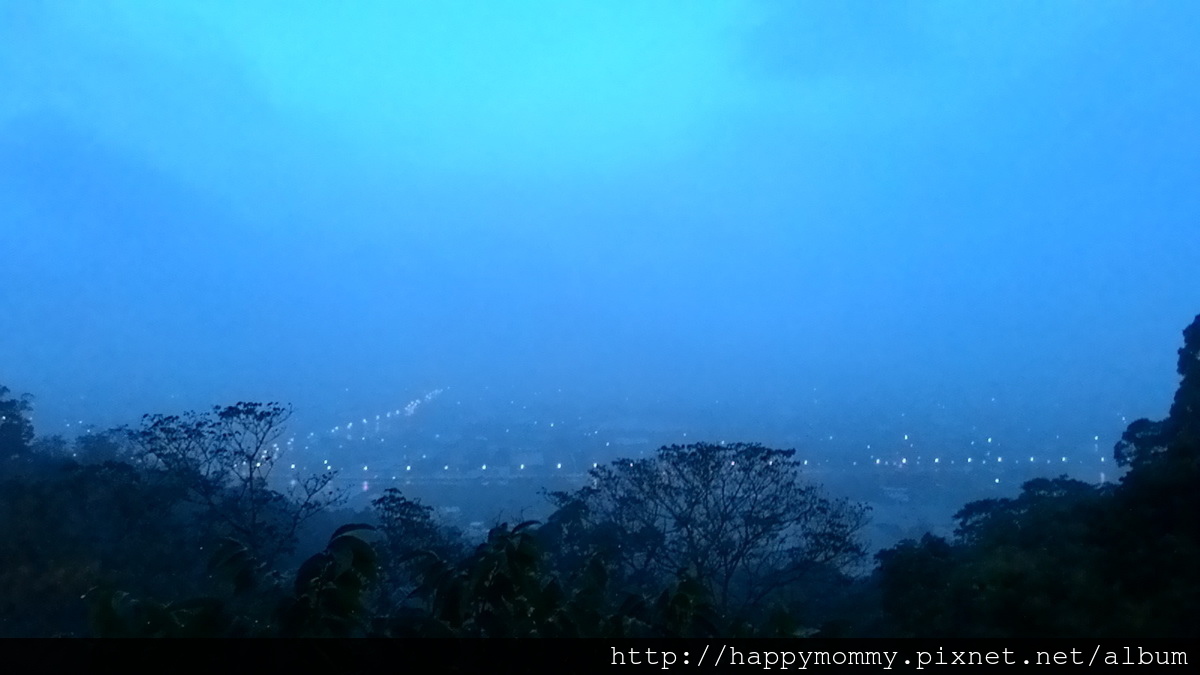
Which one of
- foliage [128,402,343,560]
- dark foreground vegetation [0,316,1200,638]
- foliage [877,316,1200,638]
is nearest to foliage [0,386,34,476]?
dark foreground vegetation [0,316,1200,638]

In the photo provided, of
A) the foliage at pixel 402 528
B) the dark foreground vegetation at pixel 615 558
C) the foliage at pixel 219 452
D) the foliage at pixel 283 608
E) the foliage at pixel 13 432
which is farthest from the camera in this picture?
the foliage at pixel 13 432

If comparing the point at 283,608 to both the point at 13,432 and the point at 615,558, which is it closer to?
the point at 615,558

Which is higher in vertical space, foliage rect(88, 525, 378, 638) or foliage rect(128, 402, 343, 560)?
foliage rect(128, 402, 343, 560)

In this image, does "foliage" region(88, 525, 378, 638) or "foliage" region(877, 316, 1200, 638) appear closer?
"foliage" region(88, 525, 378, 638)

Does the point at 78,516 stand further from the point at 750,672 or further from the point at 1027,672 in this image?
the point at 1027,672

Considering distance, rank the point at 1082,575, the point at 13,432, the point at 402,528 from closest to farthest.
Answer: the point at 1082,575 → the point at 402,528 → the point at 13,432

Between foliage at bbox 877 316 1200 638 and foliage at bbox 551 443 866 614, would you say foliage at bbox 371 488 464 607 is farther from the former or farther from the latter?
foliage at bbox 877 316 1200 638

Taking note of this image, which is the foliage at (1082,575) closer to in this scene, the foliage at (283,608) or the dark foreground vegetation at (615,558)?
the dark foreground vegetation at (615,558)

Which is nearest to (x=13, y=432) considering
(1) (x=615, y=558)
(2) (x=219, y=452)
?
(2) (x=219, y=452)

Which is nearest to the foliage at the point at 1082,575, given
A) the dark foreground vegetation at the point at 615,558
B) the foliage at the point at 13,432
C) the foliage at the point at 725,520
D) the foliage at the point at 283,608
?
the dark foreground vegetation at the point at 615,558
